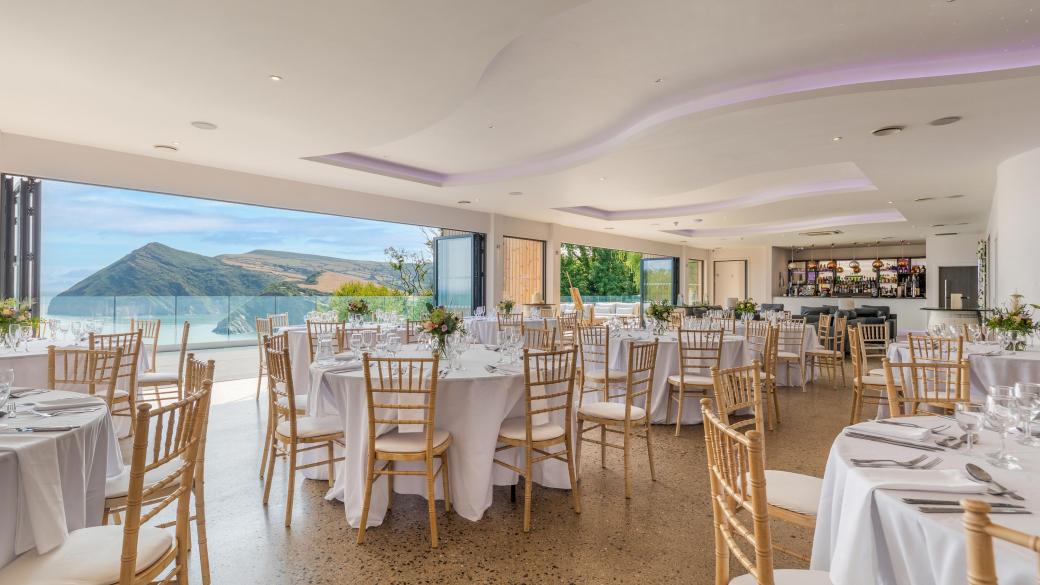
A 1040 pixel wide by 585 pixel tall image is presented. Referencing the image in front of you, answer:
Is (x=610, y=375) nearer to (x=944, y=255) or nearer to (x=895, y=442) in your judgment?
(x=895, y=442)

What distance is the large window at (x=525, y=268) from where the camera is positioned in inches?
513

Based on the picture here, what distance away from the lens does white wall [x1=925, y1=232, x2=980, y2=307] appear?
43.7ft

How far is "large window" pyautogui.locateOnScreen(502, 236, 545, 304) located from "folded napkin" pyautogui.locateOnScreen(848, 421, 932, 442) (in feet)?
35.6

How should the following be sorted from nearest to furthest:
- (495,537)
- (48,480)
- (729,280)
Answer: (48,480)
(495,537)
(729,280)

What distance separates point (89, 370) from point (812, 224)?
47.0 feet

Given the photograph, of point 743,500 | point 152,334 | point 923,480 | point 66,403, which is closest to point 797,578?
point 743,500

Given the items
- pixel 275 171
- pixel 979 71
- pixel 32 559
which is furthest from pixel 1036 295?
pixel 275 171

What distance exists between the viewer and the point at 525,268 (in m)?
13.3

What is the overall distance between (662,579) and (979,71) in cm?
440

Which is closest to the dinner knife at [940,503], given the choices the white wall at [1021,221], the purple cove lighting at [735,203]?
the white wall at [1021,221]

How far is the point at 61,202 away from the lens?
16281mm

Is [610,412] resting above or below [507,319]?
below

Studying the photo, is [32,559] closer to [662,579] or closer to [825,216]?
[662,579]

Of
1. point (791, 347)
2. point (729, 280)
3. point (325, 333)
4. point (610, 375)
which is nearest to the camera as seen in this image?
point (610, 375)
